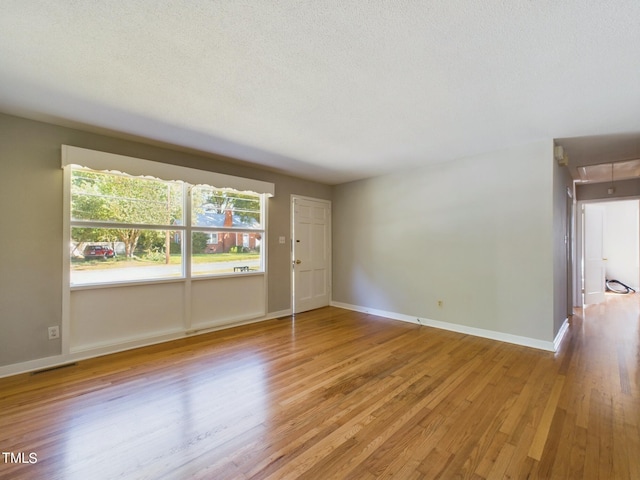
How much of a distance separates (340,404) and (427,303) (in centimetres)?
263

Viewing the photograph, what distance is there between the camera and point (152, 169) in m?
3.44

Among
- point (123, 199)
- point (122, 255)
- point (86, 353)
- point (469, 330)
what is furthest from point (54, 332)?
point (469, 330)

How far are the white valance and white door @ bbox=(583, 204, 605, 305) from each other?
627cm

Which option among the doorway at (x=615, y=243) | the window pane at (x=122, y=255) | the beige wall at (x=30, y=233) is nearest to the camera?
the beige wall at (x=30, y=233)

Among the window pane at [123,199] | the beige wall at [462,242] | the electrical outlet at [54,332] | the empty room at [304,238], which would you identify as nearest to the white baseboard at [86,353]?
the empty room at [304,238]

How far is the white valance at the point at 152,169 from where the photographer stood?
2967 millimetres

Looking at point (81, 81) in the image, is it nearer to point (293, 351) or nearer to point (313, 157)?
point (313, 157)

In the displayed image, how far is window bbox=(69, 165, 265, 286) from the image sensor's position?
126 inches

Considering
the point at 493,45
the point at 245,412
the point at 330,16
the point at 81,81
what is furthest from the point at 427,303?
the point at 81,81

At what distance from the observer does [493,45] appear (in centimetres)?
174

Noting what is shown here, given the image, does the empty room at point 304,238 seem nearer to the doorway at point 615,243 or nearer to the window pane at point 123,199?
the window pane at point 123,199

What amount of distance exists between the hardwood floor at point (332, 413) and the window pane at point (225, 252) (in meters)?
1.13

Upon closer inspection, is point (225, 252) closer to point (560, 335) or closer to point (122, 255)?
point (122, 255)

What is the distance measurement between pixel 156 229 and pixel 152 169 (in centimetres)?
75
